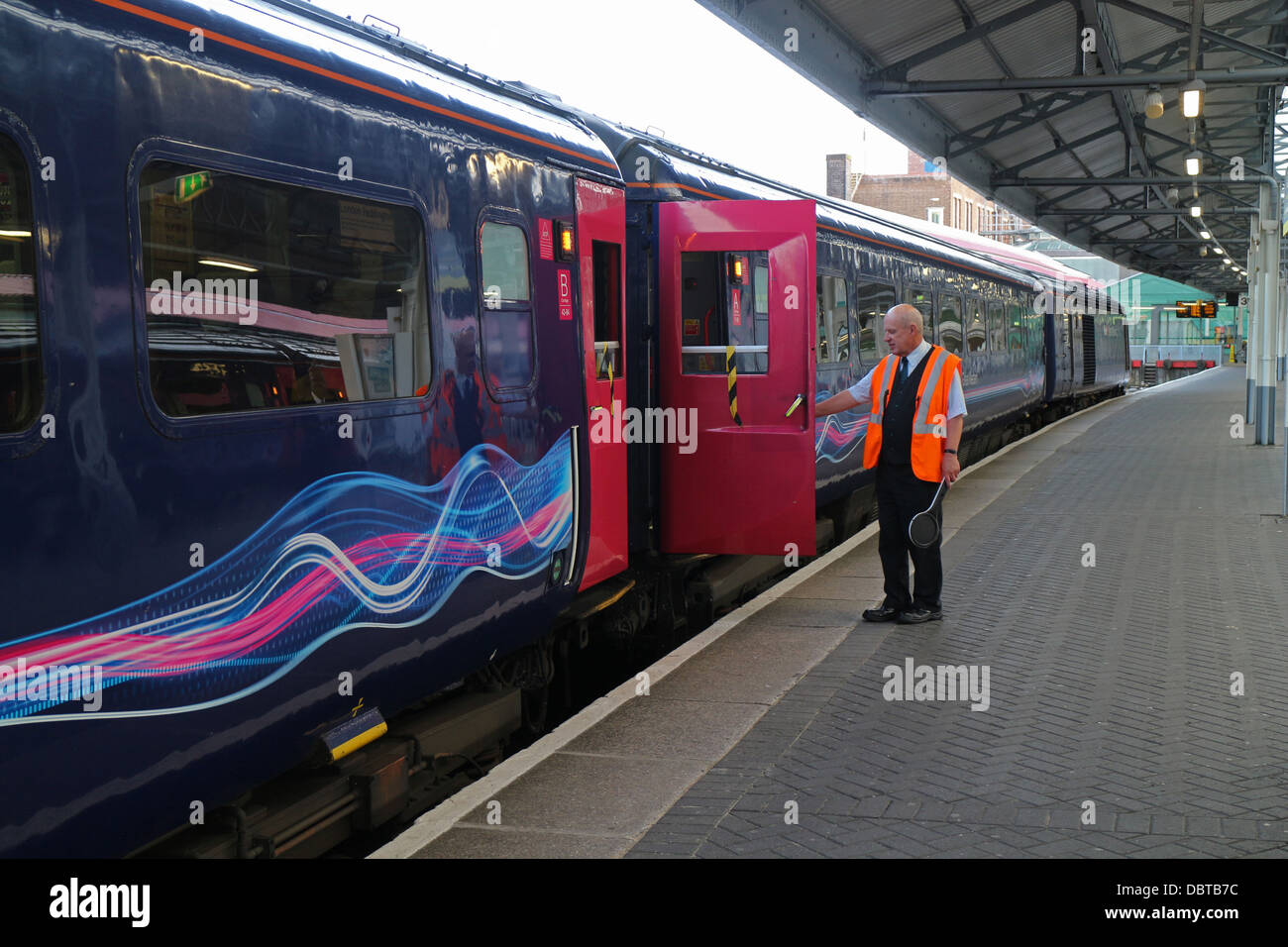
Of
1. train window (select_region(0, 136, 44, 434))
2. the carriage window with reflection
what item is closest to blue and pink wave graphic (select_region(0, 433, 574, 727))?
the carriage window with reflection

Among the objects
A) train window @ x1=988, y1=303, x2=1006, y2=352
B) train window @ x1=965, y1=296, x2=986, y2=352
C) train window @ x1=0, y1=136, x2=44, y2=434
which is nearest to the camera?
train window @ x1=0, y1=136, x2=44, y2=434

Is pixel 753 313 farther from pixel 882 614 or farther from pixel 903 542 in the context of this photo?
pixel 882 614

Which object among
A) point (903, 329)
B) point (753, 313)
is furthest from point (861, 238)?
point (903, 329)

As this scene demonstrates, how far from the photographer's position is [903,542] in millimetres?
8383

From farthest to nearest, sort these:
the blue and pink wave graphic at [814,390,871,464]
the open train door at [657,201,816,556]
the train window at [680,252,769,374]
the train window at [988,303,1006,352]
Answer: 1. the train window at [988,303,1006,352]
2. the blue and pink wave graphic at [814,390,871,464]
3. the train window at [680,252,769,374]
4. the open train door at [657,201,816,556]

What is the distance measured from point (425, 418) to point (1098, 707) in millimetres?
3566

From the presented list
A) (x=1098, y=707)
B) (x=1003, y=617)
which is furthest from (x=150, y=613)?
(x=1003, y=617)

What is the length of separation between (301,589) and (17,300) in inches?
57.4

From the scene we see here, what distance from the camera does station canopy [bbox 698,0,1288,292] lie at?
1504 cm

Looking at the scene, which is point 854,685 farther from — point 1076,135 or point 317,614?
point 1076,135

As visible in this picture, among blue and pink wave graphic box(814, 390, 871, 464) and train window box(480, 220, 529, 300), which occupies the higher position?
train window box(480, 220, 529, 300)

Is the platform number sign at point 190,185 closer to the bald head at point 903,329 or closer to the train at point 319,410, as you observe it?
the train at point 319,410

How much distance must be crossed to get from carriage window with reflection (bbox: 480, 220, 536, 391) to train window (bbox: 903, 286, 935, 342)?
906cm

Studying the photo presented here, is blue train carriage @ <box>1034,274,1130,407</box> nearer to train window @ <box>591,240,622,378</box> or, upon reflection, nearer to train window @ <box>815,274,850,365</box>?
train window @ <box>815,274,850,365</box>
